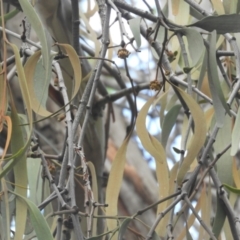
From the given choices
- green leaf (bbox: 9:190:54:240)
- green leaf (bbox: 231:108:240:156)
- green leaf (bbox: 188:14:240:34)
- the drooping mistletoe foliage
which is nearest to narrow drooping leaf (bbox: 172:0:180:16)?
the drooping mistletoe foliage

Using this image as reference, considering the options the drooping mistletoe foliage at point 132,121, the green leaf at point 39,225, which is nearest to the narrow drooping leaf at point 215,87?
the drooping mistletoe foliage at point 132,121

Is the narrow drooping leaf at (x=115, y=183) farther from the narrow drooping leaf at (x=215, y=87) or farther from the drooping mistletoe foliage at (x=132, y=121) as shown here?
the narrow drooping leaf at (x=215, y=87)

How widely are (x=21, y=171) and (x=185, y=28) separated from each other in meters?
0.25

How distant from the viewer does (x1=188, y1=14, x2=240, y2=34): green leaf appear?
2.14 ft

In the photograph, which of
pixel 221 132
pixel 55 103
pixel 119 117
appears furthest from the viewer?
pixel 119 117

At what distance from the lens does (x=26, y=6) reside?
2.02 ft

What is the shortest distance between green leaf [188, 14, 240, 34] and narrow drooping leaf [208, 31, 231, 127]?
2 cm

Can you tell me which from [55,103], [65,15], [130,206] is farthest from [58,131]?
[65,15]

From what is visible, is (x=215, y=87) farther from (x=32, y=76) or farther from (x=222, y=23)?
(x=32, y=76)

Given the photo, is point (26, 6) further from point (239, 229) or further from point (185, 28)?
point (239, 229)

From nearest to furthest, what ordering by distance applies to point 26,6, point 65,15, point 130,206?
point 26,6
point 65,15
point 130,206

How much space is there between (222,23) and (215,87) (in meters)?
0.08

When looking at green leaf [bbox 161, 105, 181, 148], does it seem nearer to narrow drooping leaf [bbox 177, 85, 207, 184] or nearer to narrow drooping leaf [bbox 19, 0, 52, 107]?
narrow drooping leaf [bbox 177, 85, 207, 184]

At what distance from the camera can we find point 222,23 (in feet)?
2.16
